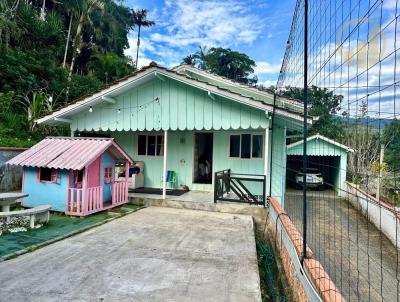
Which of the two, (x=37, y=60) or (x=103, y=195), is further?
(x=37, y=60)

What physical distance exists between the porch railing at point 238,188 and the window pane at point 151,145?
3.14 meters

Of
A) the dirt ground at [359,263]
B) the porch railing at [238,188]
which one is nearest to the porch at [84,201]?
the porch railing at [238,188]

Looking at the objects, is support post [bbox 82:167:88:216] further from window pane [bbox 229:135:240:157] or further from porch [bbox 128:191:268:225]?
window pane [bbox 229:135:240:157]

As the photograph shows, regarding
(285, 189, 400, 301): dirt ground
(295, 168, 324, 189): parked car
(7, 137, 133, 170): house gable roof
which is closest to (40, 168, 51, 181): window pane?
(7, 137, 133, 170): house gable roof

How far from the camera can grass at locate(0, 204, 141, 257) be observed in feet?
16.0

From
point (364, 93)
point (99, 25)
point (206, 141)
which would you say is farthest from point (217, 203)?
point (99, 25)

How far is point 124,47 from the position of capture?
32625 mm

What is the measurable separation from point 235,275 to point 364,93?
3011mm

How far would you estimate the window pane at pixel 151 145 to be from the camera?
1121 centimetres

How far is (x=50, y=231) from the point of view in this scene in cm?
584

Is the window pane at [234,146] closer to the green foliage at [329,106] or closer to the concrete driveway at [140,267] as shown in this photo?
the concrete driveway at [140,267]

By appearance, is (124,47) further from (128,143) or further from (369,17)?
(369,17)

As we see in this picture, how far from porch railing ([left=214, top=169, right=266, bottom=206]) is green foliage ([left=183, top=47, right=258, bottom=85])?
34797 mm

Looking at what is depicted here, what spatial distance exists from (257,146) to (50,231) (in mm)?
6565
